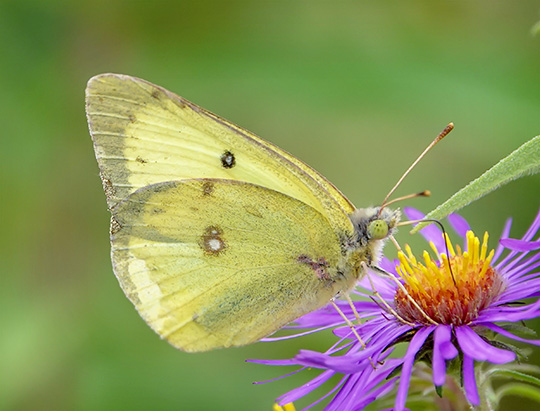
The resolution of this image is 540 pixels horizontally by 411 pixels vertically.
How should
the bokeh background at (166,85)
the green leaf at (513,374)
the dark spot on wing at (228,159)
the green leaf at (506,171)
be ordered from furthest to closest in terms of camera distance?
the bokeh background at (166,85)
the dark spot on wing at (228,159)
the green leaf at (513,374)
the green leaf at (506,171)

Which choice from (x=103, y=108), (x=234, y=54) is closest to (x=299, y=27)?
(x=234, y=54)

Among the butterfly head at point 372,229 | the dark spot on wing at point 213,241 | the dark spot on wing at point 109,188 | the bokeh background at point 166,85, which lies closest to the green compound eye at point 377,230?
the butterfly head at point 372,229

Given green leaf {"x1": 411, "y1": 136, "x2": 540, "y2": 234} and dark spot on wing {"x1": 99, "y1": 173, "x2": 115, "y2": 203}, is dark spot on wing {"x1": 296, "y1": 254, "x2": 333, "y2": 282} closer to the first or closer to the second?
dark spot on wing {"x1": 99, "y1": 173, "x2": 115, "y2": 203}

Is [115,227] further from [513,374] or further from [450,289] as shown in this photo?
[513,374]

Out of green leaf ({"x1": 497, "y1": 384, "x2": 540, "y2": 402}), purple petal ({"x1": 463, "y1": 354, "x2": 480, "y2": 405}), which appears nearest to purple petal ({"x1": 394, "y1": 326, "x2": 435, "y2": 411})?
purple petal ({"x1": 463, "y1": 354, "x2": 480, "y2": 405})

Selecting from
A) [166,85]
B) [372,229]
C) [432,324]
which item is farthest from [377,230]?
[166,85]

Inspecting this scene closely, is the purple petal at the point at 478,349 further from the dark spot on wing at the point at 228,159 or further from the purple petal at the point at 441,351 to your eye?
the dark spot on wing at the point at 228,159
